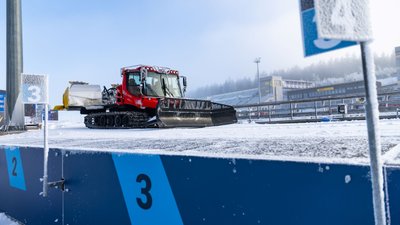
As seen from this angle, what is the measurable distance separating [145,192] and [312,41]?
5.94 ft

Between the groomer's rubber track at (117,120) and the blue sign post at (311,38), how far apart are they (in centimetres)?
1039

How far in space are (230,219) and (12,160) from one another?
3.82 m

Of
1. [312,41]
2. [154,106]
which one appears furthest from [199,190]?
[154,106]

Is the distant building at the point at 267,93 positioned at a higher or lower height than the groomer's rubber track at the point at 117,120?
higher

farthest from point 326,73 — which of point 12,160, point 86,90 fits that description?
point 12,160

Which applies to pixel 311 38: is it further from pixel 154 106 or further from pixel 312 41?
pixel 154 106

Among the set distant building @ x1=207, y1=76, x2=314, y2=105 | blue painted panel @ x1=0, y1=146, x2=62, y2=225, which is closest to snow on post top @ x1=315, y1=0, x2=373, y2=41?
blue painted panel @ x1=0, y1=146, x2=62, y2=225

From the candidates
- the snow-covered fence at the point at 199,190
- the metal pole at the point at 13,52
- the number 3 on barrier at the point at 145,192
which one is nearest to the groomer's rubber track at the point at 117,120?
the snow-covered fence at the point at 199,190

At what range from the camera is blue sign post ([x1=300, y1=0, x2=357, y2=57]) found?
1162 mm

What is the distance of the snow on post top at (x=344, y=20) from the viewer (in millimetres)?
1064

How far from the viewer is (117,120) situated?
12719mm

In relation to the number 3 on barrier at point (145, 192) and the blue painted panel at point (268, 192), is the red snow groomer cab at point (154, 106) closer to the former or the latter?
the number 3 on barrier at point (145, 192)

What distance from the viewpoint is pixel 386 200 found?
1316mm

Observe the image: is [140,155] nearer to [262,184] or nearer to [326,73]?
[262,184]
